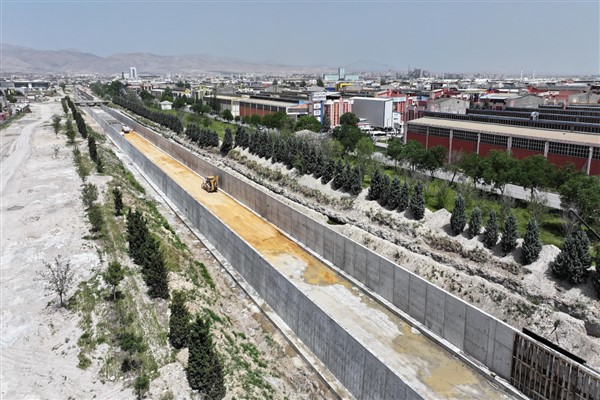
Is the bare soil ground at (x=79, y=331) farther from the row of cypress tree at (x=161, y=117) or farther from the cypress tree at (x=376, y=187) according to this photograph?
the row of cypress tree at (x=161, y=117)

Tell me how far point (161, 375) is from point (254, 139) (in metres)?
40.5

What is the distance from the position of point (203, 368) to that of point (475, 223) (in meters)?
18.0

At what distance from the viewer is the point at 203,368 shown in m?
15.7

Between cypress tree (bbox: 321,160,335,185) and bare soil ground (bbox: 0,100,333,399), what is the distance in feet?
41.5

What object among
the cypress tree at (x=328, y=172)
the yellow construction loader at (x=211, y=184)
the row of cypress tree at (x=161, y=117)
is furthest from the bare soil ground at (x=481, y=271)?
the row of cypress tree at (x=161, y=117)

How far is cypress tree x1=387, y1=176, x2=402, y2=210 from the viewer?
107 feet

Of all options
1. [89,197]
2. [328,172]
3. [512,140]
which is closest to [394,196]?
[328,172]

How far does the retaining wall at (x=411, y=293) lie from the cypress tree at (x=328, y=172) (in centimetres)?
695

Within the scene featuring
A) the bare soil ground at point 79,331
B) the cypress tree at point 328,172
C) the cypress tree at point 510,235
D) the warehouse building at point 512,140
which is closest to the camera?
the bare soil ground at point 79,331

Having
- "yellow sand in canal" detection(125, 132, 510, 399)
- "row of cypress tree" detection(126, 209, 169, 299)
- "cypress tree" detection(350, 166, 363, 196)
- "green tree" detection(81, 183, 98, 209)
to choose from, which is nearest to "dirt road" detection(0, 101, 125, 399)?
"green tree" detection(81, 183, 98, 209)

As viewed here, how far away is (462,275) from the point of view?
24438mm

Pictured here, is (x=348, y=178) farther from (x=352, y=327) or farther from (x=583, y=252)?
(x=583, y=252)

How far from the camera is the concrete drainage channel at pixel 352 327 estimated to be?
56.4ft

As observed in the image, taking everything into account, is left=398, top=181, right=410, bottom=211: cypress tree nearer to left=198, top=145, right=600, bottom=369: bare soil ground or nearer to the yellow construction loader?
left=198, top=145, right=600, bottom=369: bare soil ground
